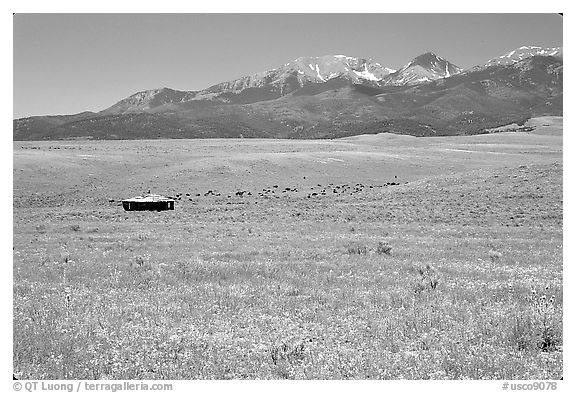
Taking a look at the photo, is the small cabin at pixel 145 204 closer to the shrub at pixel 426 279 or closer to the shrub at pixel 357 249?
the shrub at pixel 357 249

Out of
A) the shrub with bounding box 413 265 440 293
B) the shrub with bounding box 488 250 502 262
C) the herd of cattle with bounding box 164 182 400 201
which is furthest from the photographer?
the herd of cattle with bounding box 164 182 400 201

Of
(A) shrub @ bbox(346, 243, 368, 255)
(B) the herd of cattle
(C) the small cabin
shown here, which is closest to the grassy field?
(A) shrub @ bbox(346, 243, 368, 255)

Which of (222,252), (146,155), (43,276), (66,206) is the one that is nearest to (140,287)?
(43,276)

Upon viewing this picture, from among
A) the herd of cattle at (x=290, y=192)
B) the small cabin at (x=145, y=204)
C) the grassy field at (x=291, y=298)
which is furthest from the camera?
the herd of cattle at (x=290, y=192)

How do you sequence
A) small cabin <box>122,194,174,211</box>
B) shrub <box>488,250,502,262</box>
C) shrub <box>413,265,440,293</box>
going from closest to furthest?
shrub <box>413,265,440,293</box>, shrub <box>488,250,502,262</box>, small cabin <box>122,194,174,211</box>

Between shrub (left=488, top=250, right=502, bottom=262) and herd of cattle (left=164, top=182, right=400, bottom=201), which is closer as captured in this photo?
shrub (left=488, top=250, right=502, bottom=262)

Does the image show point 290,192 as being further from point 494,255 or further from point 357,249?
point 494,255

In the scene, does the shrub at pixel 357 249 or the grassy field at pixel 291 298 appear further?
the shrub at pixel 357 249

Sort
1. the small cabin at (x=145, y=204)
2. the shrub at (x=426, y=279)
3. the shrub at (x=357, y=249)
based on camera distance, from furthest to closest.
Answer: the small cabin at (x=145, y=204)
the shrub at (x=357, y=249)
the shrub at (x=426, y=279)

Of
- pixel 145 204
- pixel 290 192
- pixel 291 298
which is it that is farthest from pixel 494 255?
pixel 290 192

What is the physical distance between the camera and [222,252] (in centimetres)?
1734

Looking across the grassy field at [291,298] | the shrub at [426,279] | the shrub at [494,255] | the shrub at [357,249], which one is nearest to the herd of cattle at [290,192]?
the grassy field at [291,298]

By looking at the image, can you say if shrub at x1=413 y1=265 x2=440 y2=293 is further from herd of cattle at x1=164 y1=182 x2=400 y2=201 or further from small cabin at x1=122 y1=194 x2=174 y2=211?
herd of cattle at x1=164 y1=182 x2=400 y2=201

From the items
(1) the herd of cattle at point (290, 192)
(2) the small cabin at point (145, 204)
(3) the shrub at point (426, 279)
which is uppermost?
(3) the shrub at point (426, 279)
